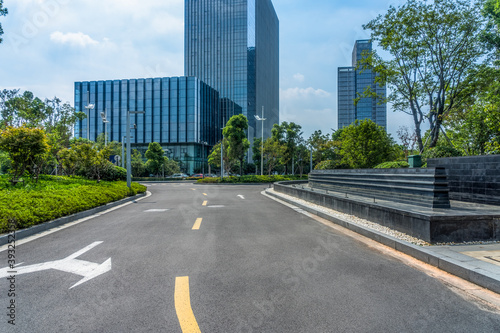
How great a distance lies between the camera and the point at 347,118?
102 m

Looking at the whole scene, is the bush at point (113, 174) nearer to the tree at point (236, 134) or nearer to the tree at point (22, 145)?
the tree at point (22, 145)

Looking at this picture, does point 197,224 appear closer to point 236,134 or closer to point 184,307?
point 184,307

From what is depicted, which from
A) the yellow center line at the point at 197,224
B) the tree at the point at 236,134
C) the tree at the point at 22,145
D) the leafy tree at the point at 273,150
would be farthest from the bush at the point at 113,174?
the leafy tree at the point at 273,150

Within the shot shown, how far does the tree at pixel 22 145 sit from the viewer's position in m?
12.2

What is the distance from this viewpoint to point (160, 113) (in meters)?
66.8

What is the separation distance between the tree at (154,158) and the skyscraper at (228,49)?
38.4 meters

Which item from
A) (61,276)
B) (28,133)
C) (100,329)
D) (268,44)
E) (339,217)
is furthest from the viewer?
(268,44)

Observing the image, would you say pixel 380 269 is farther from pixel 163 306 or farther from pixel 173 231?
pixel 173 231


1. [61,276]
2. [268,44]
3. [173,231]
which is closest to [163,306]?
[61,276]

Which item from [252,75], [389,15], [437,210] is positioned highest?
[252,75]

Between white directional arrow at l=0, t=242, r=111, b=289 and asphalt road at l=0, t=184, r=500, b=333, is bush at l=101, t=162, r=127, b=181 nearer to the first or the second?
asphalt road at l=0, t=184, r=500, b=333

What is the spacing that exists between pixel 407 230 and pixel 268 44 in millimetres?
119683

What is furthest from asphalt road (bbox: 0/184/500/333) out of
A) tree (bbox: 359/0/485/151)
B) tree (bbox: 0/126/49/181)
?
tree (bbox: 359/0/485/151)

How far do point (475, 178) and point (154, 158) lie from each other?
158 feet
